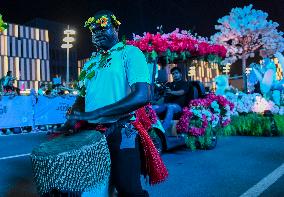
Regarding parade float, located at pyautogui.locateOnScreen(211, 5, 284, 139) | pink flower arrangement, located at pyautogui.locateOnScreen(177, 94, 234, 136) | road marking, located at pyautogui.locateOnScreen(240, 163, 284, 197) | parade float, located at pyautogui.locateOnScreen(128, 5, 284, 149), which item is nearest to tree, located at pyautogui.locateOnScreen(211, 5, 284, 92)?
parade float, located at pyautogui.locateOnScreen(211, 5, 284, 139)

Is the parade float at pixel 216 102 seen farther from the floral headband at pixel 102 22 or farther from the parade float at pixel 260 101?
the floral headband at pixel 102 22

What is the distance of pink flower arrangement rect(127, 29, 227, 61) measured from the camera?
Result: 23.7ft

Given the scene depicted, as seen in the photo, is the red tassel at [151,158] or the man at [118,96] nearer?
the man at [118,96]

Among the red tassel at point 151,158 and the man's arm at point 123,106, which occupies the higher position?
the man's arm at point 123,106

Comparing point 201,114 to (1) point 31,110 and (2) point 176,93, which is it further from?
(1) point 31,110

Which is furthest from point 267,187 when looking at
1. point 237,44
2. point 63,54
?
point 63,54

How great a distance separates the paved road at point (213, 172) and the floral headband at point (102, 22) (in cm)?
292

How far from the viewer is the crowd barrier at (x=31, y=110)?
1411cm

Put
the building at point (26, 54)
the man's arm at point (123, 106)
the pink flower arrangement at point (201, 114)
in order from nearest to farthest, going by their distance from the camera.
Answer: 1. the man's arm at point (123, 106)
2. the pink flower arrangement at point (201, 114)
3. the building at point (26, 54)

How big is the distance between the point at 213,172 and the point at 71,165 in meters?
4.45

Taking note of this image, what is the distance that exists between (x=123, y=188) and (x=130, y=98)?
0.51 metres

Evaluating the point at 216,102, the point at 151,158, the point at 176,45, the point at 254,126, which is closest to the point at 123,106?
the point at 151,158

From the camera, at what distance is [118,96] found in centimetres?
213

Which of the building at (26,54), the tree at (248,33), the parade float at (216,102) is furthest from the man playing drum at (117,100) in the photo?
the building at (26,54)
